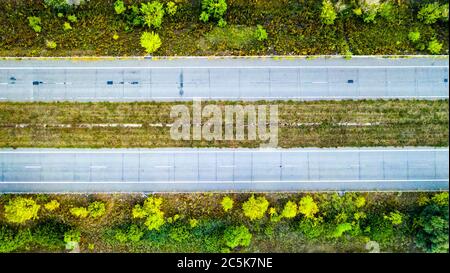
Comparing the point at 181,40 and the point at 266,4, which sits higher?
the point at 266,4

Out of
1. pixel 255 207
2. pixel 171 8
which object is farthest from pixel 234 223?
pixel 171 8

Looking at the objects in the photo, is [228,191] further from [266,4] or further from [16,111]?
[16,111]

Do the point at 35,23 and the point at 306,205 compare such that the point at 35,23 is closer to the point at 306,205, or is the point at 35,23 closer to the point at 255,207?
the point at 255,207

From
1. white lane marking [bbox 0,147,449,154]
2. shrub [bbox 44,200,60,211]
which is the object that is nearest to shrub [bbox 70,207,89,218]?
shrub [bbox 44,200,60,211]

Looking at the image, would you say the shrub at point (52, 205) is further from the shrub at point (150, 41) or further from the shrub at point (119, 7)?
the shrub at point (119, 7)

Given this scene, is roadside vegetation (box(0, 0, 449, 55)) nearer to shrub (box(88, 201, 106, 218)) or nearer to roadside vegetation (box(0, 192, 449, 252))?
roadside vegetation (box(0, 192, 449, 252))

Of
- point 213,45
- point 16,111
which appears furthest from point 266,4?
point 16,111
